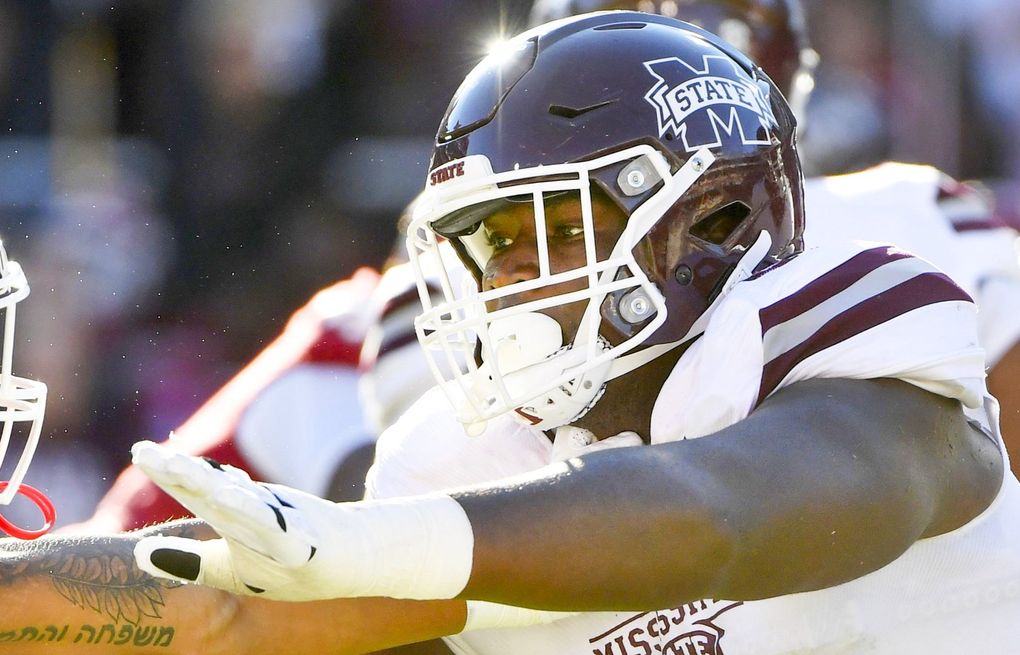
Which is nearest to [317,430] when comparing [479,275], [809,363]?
[479,275]

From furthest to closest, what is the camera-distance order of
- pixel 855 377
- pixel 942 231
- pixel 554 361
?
pixel 942 231 < pixel 554 361 < pixel 855 377

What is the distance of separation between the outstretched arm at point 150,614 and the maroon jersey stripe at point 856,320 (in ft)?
1.64

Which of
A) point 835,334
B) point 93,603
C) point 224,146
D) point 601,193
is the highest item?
point 601,193

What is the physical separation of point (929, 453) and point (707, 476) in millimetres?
323

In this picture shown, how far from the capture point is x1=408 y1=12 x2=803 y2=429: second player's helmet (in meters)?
1.75

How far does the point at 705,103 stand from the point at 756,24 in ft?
5.71

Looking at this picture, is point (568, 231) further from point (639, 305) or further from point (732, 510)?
point (732, 510)

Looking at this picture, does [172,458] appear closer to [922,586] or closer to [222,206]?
[922,586]

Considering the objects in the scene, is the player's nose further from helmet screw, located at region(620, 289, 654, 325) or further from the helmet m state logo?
the helmet m state logo

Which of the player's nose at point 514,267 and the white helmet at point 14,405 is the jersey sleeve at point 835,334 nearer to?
the player's nose at point 514,267

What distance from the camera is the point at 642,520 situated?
1.28 m

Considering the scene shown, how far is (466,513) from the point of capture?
1.22 metres

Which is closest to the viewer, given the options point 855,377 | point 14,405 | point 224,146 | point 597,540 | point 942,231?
point 597,540

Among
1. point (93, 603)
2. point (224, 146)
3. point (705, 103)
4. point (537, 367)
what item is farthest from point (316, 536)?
point (224, 146)
